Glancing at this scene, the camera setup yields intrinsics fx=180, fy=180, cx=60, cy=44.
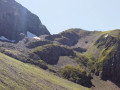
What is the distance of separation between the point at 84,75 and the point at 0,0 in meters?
111

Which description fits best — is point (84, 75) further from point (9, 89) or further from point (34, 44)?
point (9, 89)

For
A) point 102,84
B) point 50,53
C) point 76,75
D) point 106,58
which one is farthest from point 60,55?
point 102,84

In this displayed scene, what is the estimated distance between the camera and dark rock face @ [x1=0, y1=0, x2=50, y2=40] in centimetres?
16150

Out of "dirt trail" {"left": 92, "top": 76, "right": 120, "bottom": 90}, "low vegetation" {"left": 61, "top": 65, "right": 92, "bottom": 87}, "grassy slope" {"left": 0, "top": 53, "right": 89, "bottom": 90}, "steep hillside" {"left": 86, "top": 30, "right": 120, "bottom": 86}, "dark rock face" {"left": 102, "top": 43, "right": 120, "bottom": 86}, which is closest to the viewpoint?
"grassy slope" {"left": 0, "top": 53, "right": 89, "bottom": 90}

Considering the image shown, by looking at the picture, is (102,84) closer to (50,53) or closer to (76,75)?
(76,75)

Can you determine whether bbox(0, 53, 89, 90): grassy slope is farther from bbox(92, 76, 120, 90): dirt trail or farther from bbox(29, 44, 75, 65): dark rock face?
bbox(29, 44, 75, 65): dark rock face

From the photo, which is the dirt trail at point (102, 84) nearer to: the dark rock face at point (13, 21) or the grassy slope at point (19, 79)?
the grassy slope at point (19, 79)

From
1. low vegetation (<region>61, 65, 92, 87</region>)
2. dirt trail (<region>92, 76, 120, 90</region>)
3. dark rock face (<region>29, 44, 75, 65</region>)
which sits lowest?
dirt trail (<region>92, 76, 120, 90</region>)

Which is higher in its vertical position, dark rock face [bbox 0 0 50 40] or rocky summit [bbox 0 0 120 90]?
dark rock face [bbox 0 0 50 40]

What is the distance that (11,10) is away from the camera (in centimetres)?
17475

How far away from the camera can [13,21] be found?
568 ft

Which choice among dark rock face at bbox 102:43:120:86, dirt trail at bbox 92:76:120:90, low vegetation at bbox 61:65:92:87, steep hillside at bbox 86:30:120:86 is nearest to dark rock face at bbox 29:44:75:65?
low vegetation at bbox 61:65:92:87

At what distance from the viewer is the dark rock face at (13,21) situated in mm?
161500

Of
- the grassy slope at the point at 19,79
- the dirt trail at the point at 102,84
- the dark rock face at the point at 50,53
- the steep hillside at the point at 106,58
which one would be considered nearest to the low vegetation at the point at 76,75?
the dirt trail at the point at 102,84
